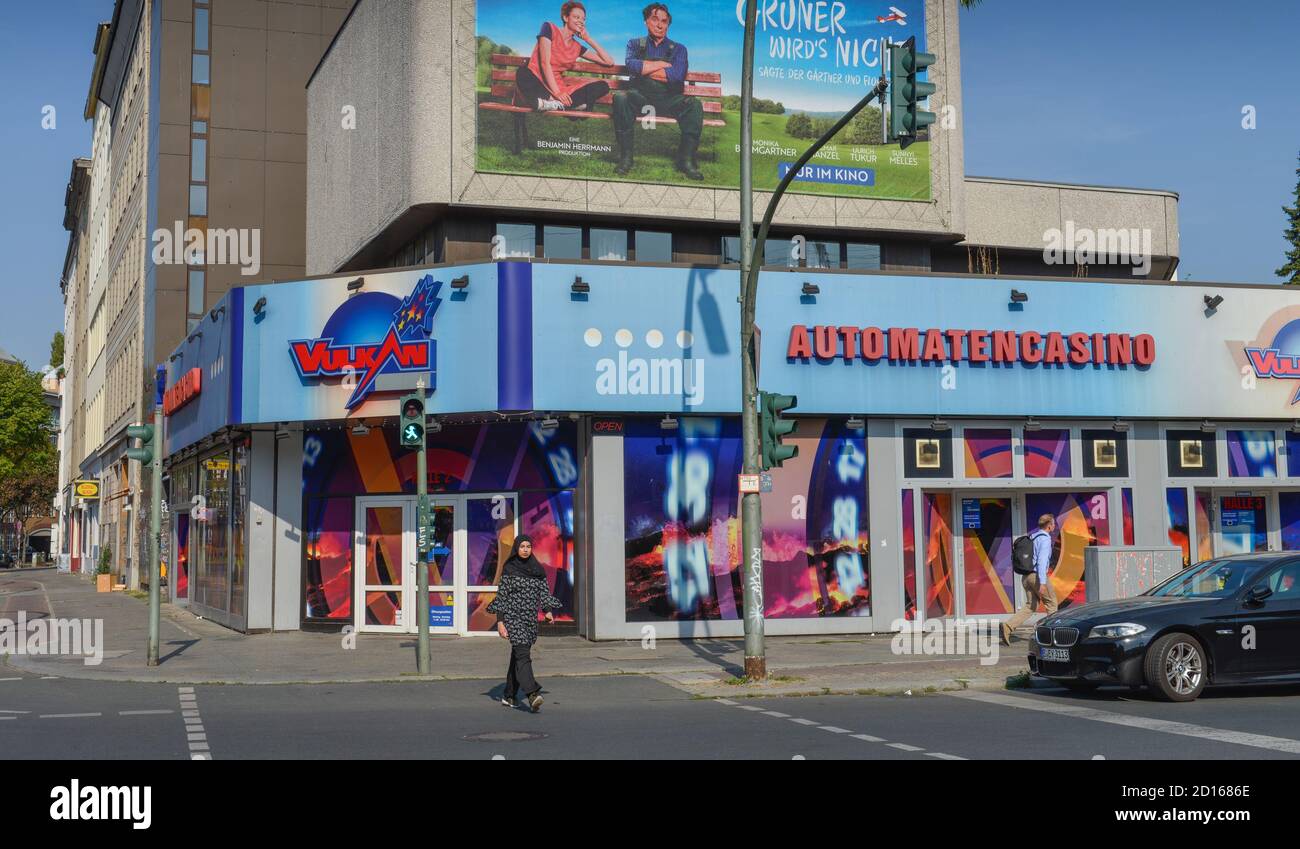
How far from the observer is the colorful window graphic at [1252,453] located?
25516mm

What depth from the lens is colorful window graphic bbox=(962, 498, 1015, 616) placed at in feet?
79.0

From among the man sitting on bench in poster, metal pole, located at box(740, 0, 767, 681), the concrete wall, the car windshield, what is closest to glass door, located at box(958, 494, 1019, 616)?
the concrete wall

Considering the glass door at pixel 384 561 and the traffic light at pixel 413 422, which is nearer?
the traffic light at pixel 413 422

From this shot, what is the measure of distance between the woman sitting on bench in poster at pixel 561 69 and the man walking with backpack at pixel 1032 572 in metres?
11.2

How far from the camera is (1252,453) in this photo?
25703 millimetres

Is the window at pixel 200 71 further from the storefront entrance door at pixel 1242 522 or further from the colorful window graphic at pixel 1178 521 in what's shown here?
the storefront entrance door at pixel 1242 522

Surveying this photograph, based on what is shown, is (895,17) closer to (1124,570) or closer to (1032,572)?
(1032,572)

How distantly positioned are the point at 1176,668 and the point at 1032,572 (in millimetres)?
6234

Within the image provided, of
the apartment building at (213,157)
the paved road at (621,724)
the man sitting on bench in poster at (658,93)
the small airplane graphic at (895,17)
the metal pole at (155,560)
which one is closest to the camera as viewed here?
the paved road at (621,724)

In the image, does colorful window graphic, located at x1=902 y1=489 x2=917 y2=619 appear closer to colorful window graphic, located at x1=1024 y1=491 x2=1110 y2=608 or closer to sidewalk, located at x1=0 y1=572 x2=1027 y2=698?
sidewalk, located at x1=0 y1=572 x2=1027 y2=698

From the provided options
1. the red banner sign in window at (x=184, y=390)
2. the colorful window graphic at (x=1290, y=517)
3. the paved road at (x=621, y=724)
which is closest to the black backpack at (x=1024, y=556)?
the paved road at (x=621, y=724)
